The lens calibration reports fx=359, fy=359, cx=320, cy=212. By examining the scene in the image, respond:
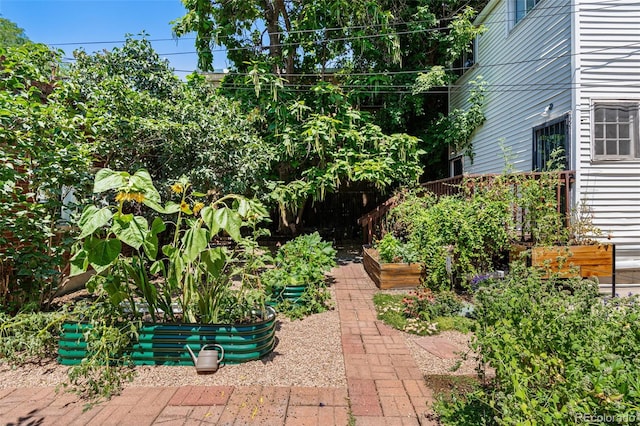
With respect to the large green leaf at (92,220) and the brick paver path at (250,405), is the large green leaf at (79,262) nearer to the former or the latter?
the large green leaf at (92,220)

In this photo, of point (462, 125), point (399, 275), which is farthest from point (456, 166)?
point (399, 275)

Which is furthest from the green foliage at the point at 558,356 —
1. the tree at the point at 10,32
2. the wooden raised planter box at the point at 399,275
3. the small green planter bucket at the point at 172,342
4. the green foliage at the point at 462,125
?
the tree at the point at 10,32

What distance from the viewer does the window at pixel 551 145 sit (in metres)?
5.84

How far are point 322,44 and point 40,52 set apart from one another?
20.5 feet

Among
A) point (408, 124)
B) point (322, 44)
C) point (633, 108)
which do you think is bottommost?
point (633, 108)

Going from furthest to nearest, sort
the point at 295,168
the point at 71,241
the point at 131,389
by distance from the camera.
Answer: the point at 295,168, the point at 71,241, the point at 131,389

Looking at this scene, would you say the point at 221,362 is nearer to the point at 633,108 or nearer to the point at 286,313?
the point at 286,313

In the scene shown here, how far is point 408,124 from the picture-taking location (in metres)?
11.1

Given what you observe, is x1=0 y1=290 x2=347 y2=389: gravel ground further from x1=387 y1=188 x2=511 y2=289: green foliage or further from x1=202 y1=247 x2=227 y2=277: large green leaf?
x1=387 y1=188 x2=511 y2=289: green foliage

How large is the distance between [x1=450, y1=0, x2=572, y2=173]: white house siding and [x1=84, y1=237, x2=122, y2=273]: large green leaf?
669 cm

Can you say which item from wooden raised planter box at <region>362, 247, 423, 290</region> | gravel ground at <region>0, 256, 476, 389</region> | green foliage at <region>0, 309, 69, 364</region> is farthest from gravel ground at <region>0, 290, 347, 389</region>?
wooden raised planter box at <region>362, 247, 423, 290</region>

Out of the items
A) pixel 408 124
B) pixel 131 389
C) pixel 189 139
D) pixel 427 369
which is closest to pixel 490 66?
pixel 408 124

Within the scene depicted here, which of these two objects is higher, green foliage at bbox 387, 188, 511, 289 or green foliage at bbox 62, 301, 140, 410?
green foliage at bbox 387, 188, 511, 289

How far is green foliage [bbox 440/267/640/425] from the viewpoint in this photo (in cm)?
136
